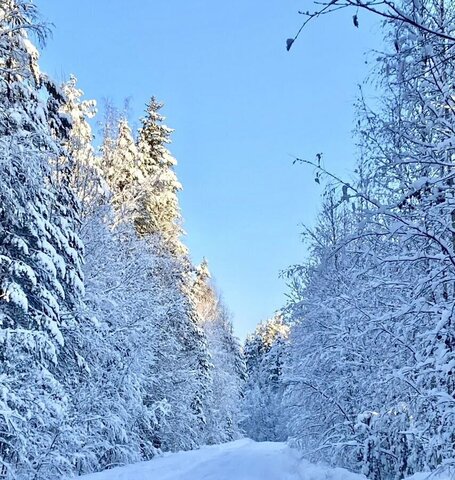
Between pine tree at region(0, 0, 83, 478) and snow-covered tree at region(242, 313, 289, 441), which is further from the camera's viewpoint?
snow-covered tree at region(242, 313, 289, 441)

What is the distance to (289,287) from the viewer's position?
14.0 m

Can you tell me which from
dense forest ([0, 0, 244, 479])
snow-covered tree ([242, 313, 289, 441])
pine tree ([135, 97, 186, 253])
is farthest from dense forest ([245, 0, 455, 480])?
snow-covered tree ([242, 313, 289, 441])

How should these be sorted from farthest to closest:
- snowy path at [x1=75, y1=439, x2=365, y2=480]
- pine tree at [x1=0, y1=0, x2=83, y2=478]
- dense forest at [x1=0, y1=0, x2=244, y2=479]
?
snowy path at [x1=75, y1=439, x2=365, y2=480] < dense forest at [x1=0, y1=0, x2=244, y2=479] < pine tree at [x1=0, y1=0, x2=83, y2=478]

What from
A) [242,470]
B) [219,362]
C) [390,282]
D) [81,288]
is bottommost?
[242,470]

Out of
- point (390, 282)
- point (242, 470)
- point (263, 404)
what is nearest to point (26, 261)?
point (242, 470)

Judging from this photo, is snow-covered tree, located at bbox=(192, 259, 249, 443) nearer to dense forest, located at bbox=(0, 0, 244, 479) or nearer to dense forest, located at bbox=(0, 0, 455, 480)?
dense forest, located at bbox=(0, 0, 244, 479)

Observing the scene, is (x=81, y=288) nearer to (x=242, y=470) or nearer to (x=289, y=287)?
(x=242, y=470)

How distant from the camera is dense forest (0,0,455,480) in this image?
3592mm

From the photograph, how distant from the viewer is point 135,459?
12891 mm

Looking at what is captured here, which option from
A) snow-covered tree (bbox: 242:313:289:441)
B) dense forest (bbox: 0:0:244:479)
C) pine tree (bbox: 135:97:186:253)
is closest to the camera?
dense forest (bbox: 0:0:244:479)

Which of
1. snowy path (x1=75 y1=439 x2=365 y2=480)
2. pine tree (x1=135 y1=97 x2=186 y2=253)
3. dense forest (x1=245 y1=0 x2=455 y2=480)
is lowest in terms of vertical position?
snowy path (x1=75 y1=439 x2=365 y2=480)

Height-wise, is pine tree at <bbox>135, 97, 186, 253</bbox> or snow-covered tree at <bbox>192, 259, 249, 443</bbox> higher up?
pine tree at <bbox>135, 97, 186, 253</bbox>

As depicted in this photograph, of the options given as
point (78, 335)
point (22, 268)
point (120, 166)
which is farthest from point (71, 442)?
point (120, 166)

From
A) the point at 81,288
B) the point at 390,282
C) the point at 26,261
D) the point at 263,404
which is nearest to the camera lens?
the point at 390,282
